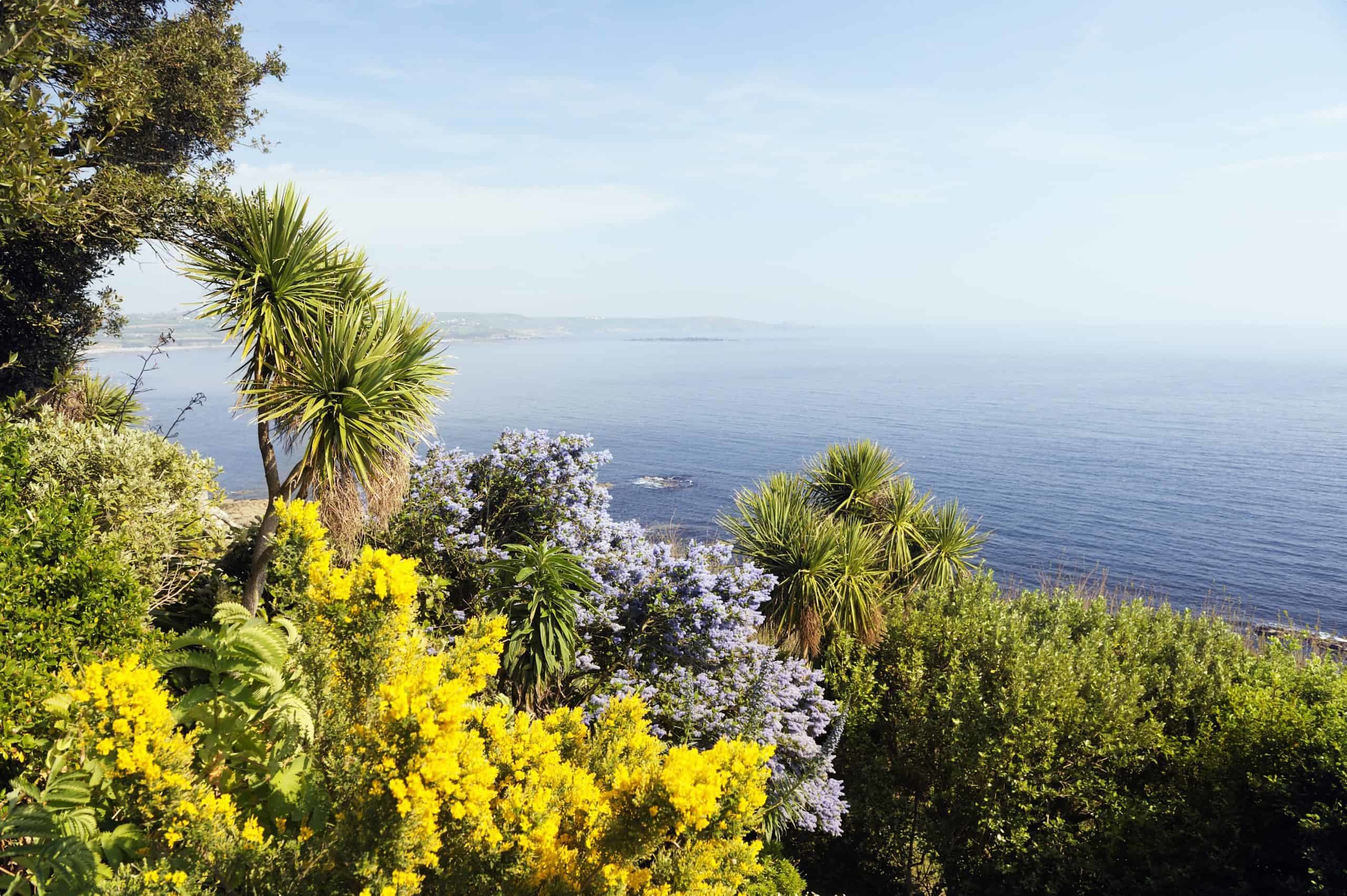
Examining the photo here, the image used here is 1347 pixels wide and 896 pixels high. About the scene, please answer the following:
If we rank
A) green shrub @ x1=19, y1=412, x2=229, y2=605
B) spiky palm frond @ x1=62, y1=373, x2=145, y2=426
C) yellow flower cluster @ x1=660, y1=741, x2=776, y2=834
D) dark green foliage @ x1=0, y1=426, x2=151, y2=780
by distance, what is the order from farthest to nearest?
1. spiky palm frond @ x1=62, y1=373, x2=145, y2=426
2. green shrub @ x1=19, y1=412, x2=229, y2=605
3. dark green foliage @ x1=0, y1=426, x2=151, y2=780
4. yellow flower cluster @ x1=660, y1=741, x2=776, y2=834

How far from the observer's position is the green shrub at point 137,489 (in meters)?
5.45

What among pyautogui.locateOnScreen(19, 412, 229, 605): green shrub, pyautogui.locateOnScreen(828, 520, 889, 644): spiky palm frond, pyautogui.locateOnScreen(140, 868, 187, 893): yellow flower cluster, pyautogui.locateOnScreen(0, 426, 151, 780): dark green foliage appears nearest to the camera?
pyautogui.locateOnScreen(140, 868, 187, 893): yellow flower cluster

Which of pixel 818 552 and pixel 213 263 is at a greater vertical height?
pixel 213 263

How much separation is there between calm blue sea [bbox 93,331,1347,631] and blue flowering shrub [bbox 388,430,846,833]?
8.48 feet

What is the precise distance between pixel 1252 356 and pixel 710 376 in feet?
422

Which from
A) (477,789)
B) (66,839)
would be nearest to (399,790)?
(477,789)

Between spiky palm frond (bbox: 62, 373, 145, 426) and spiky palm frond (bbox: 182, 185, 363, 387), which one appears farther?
spiky palm frond (bbox: 62, 373, 145, 426)

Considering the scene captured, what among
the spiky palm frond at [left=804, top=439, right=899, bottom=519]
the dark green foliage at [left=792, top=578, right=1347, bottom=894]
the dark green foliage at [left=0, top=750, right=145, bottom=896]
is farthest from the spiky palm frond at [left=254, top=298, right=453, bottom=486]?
the spiky palm frond at [left=804, top=439, right=899, bottom=519]

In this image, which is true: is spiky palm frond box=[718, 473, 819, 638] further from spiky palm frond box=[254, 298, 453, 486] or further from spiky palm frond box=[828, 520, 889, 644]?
spiky palm frond box=[254, 298, 453, 486]

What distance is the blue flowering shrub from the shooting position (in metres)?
6.78

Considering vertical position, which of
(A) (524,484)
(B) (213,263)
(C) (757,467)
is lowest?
(C) (757,467)

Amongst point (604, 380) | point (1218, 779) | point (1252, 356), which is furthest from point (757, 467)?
point (1252, 356)

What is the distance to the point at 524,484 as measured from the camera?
7.91 metres

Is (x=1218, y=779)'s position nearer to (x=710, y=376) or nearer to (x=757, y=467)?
(x=757, y=467)
